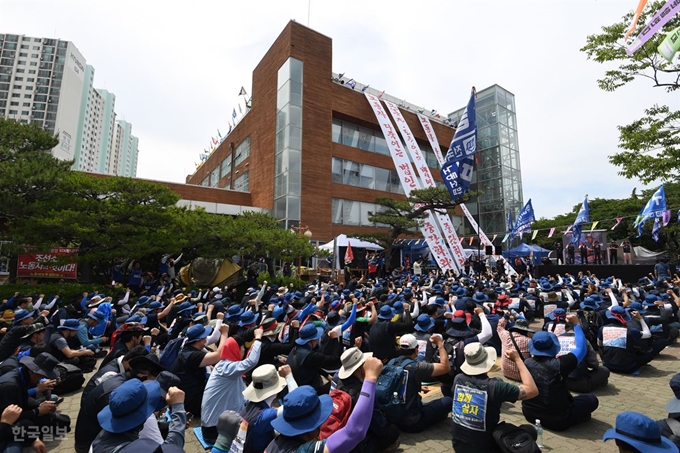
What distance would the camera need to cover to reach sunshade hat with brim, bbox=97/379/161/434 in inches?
92.7

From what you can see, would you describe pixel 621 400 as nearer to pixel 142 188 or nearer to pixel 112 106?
pixel 142 188

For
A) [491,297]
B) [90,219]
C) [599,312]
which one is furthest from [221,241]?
[599,312]

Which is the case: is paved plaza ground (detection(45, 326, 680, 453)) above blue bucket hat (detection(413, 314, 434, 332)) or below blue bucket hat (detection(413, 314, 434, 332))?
below

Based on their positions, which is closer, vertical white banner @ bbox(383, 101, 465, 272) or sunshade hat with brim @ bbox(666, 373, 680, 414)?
sunshade hat with brim @ bbox(666, 373, 680, 414)

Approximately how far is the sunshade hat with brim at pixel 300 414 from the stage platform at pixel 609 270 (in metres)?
21.5

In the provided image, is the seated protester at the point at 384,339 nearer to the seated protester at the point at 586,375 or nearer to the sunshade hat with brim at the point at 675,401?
the seated protester at the point at 586,375

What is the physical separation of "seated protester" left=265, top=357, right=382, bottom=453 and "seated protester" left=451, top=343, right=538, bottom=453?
1183 millimetres

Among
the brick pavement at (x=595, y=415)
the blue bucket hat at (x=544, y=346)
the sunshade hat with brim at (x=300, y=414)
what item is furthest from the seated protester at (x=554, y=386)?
the sunshade hat with brim at (x=300, y=414)

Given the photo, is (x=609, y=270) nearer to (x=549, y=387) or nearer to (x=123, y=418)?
(x=549, y=387)

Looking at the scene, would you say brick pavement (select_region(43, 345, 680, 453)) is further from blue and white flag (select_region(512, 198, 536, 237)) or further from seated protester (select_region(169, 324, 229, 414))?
blue and white flag (select_region(512, 198, 536, 237))

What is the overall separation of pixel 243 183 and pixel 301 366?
32092 millimetres

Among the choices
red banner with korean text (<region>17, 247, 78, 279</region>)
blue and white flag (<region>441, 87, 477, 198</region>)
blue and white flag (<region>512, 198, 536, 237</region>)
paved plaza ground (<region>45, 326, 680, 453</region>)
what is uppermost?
blue and white flag (<region>441, 87, 477, 198</region>)

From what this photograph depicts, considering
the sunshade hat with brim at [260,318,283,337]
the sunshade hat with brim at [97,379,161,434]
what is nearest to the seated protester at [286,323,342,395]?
the sunshade hat with brim at [260,318,283,337]

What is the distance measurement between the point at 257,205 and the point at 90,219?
17.8 metres
